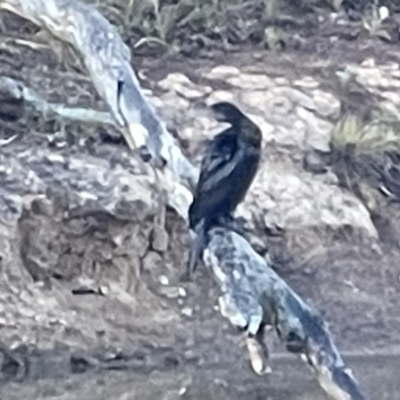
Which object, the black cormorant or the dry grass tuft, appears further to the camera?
the dry grass tuft

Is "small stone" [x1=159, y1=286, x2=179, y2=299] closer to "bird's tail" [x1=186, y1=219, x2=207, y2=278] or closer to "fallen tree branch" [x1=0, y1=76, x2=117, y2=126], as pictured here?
"fallen tree branch" [x1=0, y1=76, x2=117, y2=126]

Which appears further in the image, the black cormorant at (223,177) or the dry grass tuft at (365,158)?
the dry grass tuft at (365,158)

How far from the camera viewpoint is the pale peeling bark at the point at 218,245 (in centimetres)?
507

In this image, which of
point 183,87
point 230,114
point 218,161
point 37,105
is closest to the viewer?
point 218,161

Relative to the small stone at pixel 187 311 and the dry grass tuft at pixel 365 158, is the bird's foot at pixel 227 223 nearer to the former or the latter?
the small stone at pixel 187 311

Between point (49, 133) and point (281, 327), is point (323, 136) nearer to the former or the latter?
point (49, 133)

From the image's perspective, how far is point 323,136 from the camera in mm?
7918

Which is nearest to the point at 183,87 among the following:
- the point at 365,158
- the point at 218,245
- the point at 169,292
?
the point at 365,158

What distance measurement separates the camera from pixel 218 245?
545 cm

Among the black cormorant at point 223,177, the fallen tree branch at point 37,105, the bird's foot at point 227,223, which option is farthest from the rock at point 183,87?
the bird's foot at point 227,223

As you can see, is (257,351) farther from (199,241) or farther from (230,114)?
(230,114)

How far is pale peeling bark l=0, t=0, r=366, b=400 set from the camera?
5070 millimetres

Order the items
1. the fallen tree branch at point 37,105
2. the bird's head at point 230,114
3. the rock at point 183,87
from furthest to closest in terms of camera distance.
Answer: the rock at point 183,87 < the fallen tree branch at point 37,105 < the bird's head at point 230,114

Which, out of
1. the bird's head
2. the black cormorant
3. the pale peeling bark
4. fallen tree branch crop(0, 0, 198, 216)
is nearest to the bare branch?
the pale peeling bark
